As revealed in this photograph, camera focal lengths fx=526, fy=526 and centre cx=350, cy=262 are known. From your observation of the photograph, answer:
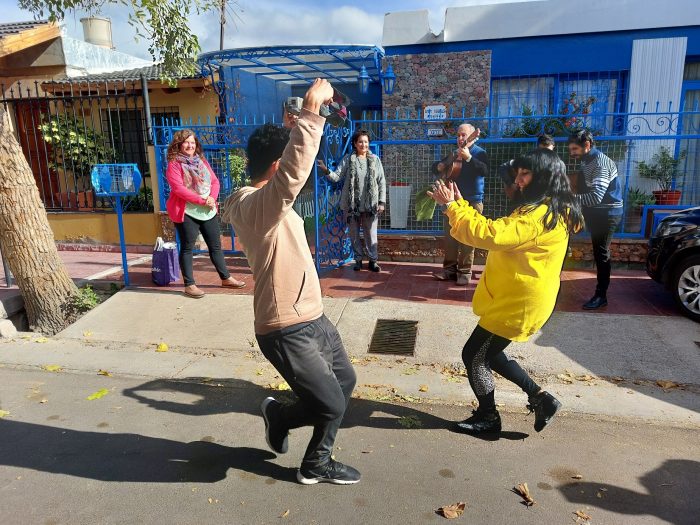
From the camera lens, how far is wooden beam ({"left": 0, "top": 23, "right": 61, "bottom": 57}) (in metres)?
11.4

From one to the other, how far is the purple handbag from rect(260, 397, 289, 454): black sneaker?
3.81 meters

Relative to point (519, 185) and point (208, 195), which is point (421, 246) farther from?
point (519, 185)

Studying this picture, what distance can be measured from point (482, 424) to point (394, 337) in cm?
175

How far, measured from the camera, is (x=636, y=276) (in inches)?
261

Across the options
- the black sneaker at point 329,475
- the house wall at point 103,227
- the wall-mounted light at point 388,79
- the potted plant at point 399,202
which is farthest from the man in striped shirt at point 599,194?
the house wall at point 103,227

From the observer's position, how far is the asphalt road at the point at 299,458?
261 centimetres

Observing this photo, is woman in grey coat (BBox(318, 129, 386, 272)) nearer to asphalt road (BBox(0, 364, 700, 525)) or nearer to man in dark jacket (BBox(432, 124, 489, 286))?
man in dark jacket (BBox(432, 124, 489, 286))

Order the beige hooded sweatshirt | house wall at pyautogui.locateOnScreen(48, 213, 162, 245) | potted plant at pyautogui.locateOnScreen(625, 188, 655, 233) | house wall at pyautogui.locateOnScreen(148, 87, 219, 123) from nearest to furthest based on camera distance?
the beige hooded sweatshirt
potted plant at pyautogui.locateOnScreen(625, 188, 655, 233)
house wall at pyautogui.locateOnScreen(48, 213, 162, 245)
house wall at pyautogui.locateOnScreen(148, 87, 219, 123)

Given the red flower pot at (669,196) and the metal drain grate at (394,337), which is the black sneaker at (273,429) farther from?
the red flower pot at (669,196)

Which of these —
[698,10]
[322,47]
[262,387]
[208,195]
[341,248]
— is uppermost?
[698,10]

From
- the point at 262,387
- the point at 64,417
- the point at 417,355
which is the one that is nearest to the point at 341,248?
the point at 417,355

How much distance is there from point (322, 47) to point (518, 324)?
7013 millimetres

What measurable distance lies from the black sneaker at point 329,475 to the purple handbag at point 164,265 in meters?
4.12

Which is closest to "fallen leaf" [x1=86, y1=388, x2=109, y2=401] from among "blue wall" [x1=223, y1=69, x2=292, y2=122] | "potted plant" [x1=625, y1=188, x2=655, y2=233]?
"potted plant" [x1=625, y1=188, x2=655, y2=233]
